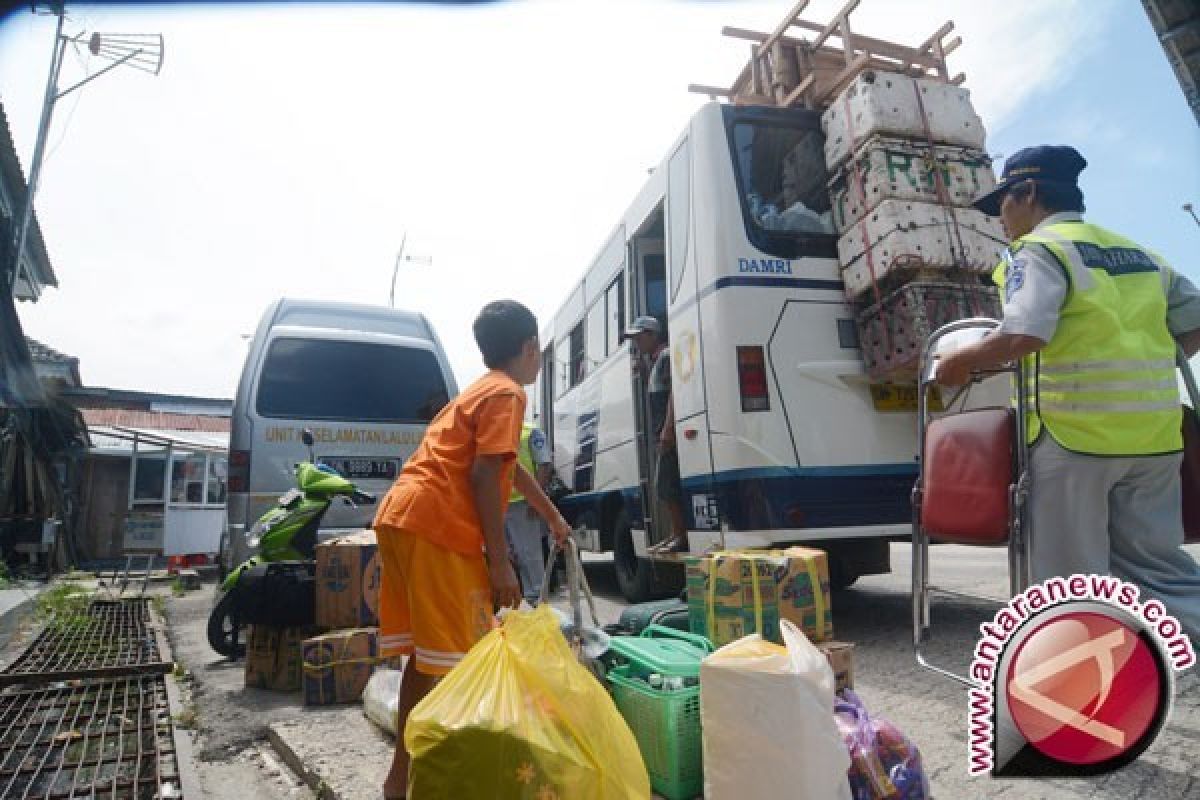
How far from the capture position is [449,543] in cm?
198

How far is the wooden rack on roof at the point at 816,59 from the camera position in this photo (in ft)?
15.1

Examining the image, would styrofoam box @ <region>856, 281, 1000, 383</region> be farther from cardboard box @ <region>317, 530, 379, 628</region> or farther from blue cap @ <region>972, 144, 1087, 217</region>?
cardboard box @ <region>317, 530, 379, 628</region>

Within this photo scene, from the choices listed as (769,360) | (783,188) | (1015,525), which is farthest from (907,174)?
(1015,525)

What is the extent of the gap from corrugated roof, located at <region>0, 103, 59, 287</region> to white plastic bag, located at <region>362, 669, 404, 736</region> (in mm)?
8865

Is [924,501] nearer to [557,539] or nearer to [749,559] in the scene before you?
[749,559]

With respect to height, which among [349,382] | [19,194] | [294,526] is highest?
[19,194]

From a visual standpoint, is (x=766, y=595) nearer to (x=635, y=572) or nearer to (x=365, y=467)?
(x=635, y=572)

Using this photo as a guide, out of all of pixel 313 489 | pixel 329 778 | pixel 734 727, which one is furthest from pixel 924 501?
pixel 313 489

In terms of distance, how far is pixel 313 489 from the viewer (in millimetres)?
4082

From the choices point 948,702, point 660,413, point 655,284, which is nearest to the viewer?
point 948,702

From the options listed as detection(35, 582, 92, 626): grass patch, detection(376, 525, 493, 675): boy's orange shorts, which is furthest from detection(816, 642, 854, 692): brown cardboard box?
detection(35, 582, 92, 626): grass patch

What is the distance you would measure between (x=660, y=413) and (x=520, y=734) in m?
3.93

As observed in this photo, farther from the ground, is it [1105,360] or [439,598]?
[1105,360]

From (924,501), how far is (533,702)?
4.87 feet
